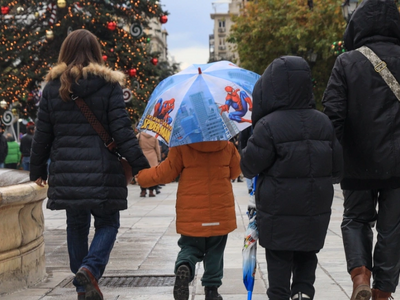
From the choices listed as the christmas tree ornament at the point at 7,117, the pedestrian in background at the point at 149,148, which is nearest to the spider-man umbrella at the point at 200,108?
the pedestrian in background at the point at 149,148

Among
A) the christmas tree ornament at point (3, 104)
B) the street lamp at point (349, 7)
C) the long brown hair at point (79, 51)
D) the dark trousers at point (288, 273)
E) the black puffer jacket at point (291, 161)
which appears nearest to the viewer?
the black puffer jacket at point (291, 161)

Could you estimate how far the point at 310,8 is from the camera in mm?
28906

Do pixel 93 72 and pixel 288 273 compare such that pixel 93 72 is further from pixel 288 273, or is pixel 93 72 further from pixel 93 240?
pixel 288 273

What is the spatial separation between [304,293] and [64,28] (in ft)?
68.4

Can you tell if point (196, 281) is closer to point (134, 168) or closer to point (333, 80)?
point (134, 168)

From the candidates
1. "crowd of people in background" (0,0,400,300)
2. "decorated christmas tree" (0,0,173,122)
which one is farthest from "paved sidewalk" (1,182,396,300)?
"decorated christmas tree" (0,0,173,122)

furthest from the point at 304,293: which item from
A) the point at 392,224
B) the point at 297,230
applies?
the point at 392,224

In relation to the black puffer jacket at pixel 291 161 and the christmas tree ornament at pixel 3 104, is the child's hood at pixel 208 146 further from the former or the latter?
the christmas tree ornament at pixel 3 104

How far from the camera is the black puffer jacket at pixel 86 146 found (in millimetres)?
5441

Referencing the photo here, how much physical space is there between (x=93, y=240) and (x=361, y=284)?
2.02 metres

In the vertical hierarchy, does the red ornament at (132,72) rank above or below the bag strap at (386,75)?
below

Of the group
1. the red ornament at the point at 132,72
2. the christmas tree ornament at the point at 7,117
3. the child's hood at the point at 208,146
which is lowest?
the christmas tree ornament at the point at 7,117

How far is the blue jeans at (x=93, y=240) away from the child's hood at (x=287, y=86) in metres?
1.70

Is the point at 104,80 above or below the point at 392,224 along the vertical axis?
above
